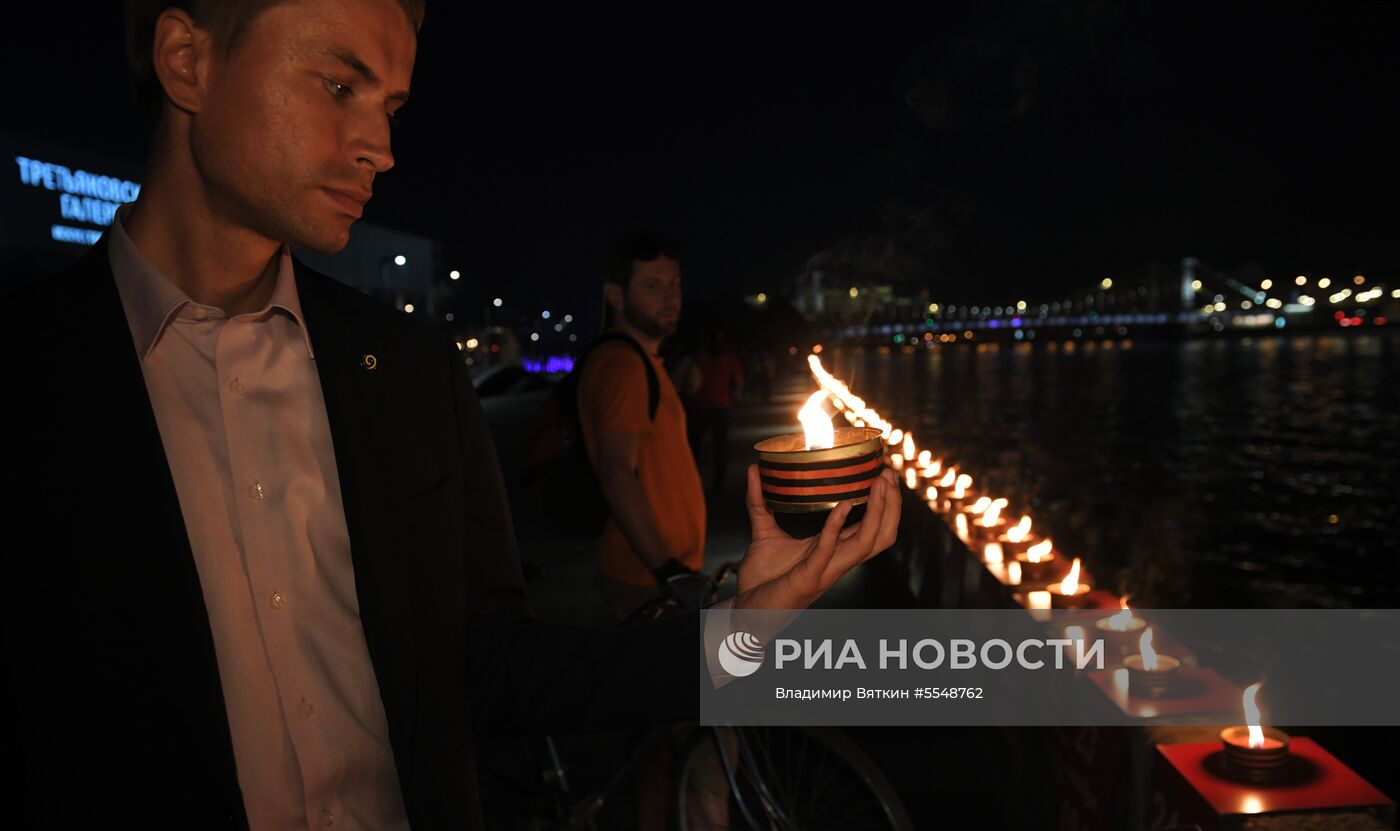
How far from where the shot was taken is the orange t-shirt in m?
3.55

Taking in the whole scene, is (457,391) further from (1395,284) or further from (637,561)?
(1395,284)

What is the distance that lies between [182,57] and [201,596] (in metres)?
0.81

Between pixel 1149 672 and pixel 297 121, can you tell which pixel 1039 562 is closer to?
pixel 1149 672

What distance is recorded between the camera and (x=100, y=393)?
4.52 ft

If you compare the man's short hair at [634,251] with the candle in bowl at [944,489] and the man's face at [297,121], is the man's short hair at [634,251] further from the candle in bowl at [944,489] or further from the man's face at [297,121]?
the candle in bowl at [944,489]

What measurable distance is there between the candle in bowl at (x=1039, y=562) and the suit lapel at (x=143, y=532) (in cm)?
384

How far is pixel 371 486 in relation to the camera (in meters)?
1.54

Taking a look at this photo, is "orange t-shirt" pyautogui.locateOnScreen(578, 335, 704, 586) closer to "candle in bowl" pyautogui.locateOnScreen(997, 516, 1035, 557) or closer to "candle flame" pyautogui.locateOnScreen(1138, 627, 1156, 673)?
"candle flame" pyautogui.locateOnScreen(1138, 627, 1156, 673)

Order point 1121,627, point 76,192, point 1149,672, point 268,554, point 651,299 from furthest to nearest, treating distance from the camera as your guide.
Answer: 1. point 76,192
2. point 651,299
3. point 1121,627
4. point 1149,672
5. point 268,554

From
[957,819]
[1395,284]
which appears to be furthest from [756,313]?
[1395,284]

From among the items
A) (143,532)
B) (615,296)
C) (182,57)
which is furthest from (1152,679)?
(182,57)

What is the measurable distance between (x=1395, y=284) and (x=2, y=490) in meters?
230

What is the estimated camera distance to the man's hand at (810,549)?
144 cm

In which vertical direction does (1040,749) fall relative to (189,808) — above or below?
below
